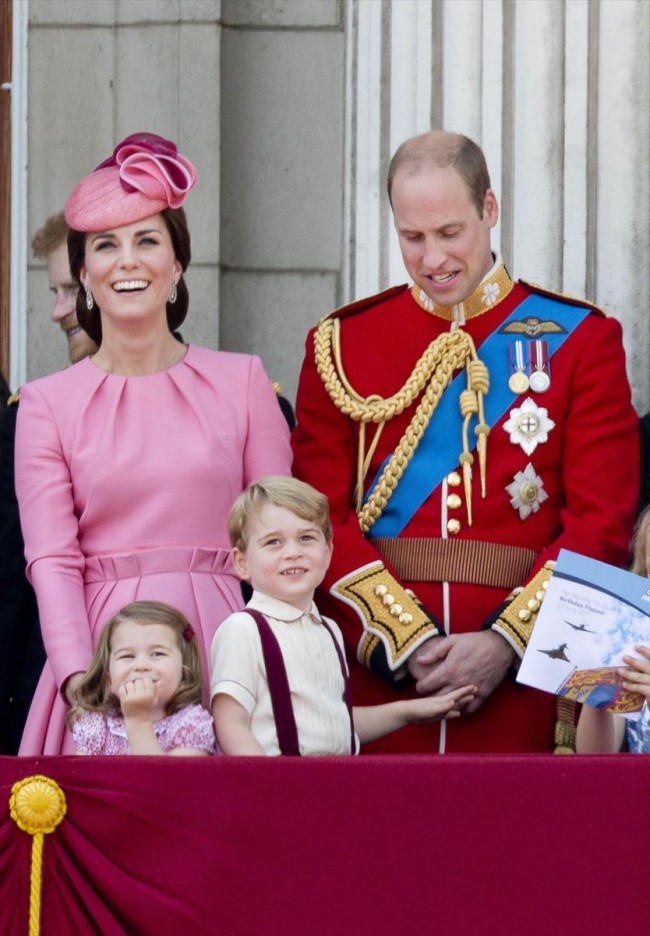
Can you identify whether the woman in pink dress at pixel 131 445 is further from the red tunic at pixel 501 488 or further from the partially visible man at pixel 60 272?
the partially visible man at pixel 60 272

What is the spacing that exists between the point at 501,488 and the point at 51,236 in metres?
1.53

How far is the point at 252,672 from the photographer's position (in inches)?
151

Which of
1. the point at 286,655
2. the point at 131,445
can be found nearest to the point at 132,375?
the point at 131,445

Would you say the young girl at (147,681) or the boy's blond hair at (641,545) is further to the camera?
the boy's blond hair at (641,545)

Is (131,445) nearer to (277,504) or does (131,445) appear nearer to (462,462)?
(277,504)

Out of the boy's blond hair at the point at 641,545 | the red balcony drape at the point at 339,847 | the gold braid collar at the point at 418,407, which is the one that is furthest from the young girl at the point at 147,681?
the boy's blond hair at the point at 641,545

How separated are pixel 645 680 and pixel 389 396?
1.05 meters

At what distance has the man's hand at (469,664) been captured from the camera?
4.15 meters

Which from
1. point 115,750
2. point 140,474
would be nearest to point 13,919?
point 115,750

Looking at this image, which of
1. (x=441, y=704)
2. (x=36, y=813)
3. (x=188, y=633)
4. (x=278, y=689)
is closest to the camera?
(x=36, y=813)

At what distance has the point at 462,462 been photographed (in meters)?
4.34

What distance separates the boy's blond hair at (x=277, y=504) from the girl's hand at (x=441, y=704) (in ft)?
1.18

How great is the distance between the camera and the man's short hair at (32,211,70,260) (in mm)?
5262

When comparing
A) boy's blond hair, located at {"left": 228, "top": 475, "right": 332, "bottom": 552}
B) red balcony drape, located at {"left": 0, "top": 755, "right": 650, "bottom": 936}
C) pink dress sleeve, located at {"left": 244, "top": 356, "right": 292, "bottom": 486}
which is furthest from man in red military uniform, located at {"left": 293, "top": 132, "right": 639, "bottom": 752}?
red balcony drape, located at {"left": 0, "top": 755, "right": 650, "bottom": 936}
